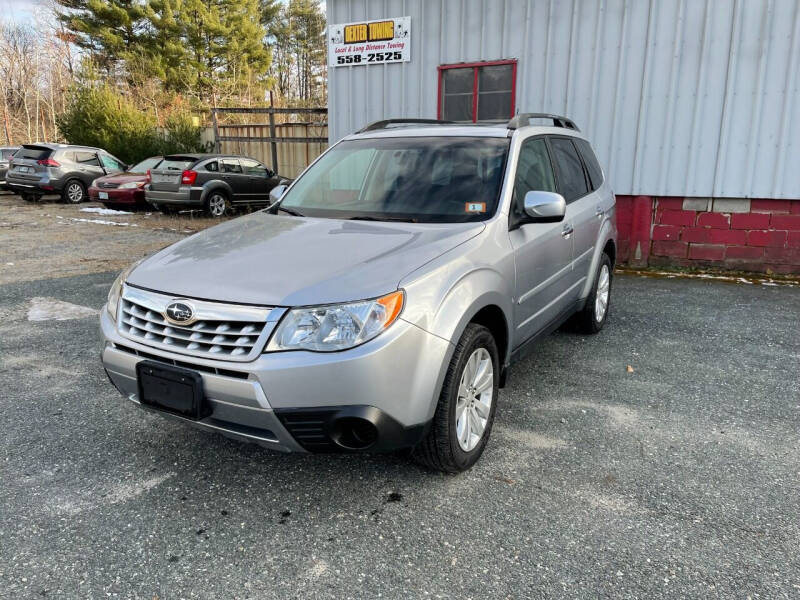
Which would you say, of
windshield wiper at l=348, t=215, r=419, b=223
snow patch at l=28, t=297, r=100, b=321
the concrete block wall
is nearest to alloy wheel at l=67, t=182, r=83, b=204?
snow patch at l=28, t=297, r=100, b=321

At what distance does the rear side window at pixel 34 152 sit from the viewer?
53.7ft

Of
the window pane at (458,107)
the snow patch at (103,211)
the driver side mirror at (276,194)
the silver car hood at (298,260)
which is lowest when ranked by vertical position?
the snow patch at (103,211)

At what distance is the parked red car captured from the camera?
48.0ft

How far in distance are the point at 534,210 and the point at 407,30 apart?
6841 mm

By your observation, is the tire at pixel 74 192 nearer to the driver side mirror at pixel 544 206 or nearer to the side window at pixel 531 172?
the side window at pixel 531 172

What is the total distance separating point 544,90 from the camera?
8.50 meters

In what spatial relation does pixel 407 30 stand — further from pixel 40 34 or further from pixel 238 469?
pixel 40 34

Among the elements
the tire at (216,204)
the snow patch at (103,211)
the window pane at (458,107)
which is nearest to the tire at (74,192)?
the snow patch at (103,211)

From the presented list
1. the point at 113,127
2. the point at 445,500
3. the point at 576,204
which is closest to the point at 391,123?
the point at 576,204

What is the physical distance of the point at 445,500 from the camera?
2.80 m

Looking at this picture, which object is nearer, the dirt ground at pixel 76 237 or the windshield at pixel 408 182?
the windshield at pixel 408 182

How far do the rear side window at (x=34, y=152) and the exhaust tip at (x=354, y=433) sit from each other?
673 inches

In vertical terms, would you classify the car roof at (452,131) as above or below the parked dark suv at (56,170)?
above

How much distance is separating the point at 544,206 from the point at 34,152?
17393 millimetres
